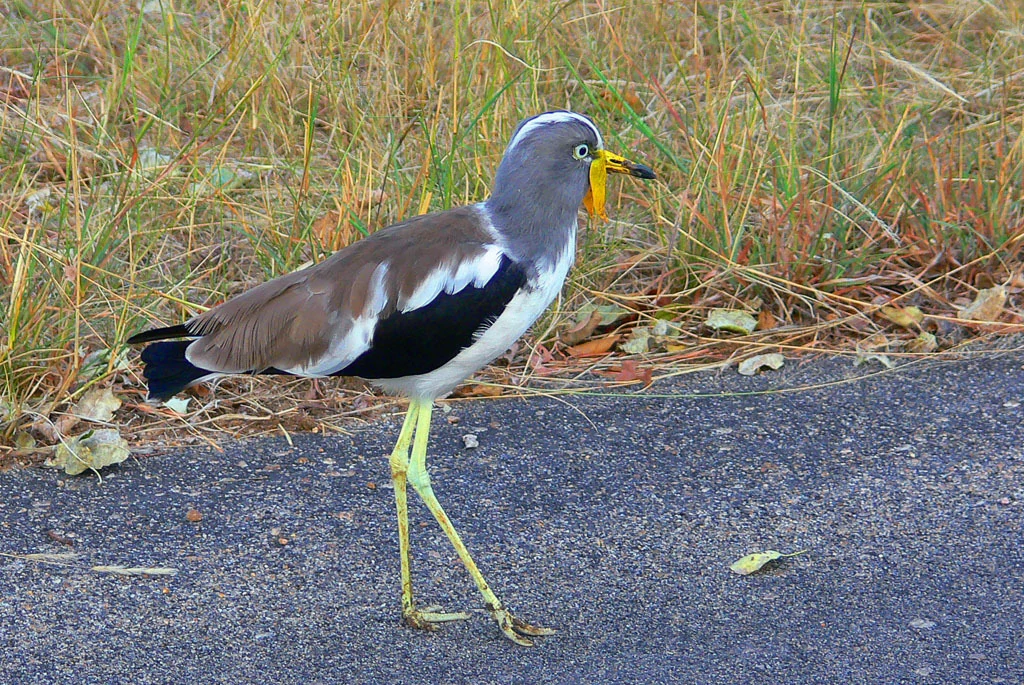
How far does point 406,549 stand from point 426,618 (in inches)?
7.7

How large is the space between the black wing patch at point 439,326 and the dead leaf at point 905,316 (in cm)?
226

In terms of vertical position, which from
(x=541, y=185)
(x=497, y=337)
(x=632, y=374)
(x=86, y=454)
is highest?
(x=541, y=185)

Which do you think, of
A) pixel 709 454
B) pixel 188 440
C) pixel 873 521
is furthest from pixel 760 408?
pixel 188 440

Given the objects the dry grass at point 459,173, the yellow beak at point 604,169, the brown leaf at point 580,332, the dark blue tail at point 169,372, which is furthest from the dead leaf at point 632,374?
the dark blue tail at point 169,372

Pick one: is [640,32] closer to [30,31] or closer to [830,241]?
[830,241]

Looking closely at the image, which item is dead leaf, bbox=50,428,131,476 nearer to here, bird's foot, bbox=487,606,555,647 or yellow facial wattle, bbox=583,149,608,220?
bird's foot, bbox=487,606,555,647

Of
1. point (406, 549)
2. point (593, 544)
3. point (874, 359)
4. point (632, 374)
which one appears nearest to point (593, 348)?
point (632, 374)

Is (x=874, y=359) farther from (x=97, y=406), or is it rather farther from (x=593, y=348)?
(x=97, y=406)

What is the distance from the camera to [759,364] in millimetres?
4996

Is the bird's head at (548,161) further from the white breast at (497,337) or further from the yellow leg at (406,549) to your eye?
the yellow leg at (406,549)

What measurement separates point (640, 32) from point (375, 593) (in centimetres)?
385

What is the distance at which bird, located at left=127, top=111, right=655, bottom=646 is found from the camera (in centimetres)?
349

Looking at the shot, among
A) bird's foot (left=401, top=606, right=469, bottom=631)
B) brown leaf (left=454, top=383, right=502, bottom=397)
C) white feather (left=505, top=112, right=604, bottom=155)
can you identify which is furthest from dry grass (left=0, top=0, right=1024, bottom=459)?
white feather (left=505, top=112, right=604, bottom=155)

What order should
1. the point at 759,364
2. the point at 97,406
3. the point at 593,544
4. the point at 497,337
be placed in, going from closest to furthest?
the point at 497,337, the point at 593,544, the point at 97,406, the point at 759,364
